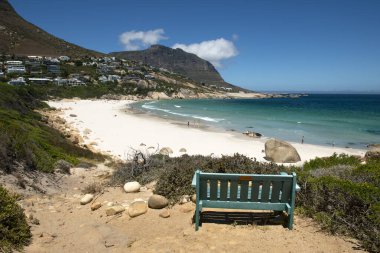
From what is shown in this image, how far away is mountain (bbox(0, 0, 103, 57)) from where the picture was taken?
115m

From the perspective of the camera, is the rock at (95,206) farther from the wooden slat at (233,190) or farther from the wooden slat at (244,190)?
the wooden slat at (244,190)

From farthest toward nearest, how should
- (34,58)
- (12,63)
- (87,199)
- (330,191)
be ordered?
(34,58), (12,63), (87,199), (330,191)

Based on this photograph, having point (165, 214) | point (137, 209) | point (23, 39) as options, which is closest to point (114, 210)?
point (137, 209)

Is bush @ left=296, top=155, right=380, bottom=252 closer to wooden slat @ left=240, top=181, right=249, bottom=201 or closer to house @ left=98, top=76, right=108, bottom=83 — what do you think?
wooden slat @ left=240, top=181, right=249, bottom=201

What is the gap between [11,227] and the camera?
515 cm

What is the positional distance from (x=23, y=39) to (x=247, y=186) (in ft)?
459

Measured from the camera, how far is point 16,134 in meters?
9.84

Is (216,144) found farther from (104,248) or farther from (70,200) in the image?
(104,248)

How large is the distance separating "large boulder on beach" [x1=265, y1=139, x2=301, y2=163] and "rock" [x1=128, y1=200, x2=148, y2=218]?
42.7ft

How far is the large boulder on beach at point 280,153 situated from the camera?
18172mm

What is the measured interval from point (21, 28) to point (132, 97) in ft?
215

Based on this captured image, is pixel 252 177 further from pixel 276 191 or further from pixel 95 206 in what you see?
pixel 95 206

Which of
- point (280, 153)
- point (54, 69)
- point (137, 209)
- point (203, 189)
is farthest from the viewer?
point (54, 69)

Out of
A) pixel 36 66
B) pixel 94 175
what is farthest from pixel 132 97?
pixel 94 175
